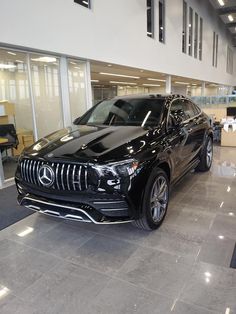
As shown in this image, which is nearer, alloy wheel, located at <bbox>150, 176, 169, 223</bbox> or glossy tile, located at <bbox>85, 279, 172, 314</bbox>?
glossy tile, located at <bbox>85, 279, 172, 314</bbox>

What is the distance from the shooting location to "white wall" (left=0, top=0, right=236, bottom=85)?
447 cm

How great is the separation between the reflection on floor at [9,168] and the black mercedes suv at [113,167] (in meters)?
2.22

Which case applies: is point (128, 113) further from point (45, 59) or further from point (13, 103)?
point (45, 59)

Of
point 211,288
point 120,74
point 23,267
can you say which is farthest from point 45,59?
point 120,74

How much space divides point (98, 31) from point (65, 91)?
1.81 m

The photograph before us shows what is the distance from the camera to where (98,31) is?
638 centimetres

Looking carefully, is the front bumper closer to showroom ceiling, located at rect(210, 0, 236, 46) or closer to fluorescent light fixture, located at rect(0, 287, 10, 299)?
fluorescent light fixture, located at rect(0, 287, 10, 299)

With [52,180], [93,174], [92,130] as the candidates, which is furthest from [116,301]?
[92,130]

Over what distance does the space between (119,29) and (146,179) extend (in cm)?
602

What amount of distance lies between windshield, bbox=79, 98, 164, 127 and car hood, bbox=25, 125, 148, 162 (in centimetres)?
21

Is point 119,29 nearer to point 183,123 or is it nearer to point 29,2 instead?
point 29,2

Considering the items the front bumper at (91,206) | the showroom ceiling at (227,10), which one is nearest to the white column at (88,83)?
the front bumper at (91,206)

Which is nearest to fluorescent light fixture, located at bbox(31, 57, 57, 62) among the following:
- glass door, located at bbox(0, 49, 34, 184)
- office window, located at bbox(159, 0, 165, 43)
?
glass door, located at bbox(0, 49, 34, 184)

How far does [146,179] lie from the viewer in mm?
2496
